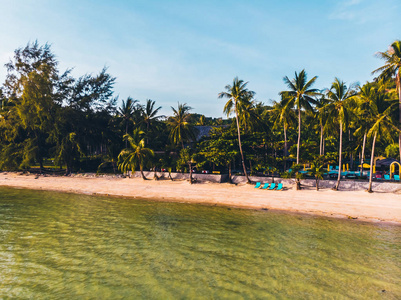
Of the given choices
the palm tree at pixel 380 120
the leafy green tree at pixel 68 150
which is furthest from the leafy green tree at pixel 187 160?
the palm tree at pixel 380 120

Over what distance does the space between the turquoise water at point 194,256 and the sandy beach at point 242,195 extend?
8.19 ft

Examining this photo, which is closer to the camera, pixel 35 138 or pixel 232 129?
pixel 232 129

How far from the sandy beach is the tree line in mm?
2460

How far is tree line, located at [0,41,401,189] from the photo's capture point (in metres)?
25.6

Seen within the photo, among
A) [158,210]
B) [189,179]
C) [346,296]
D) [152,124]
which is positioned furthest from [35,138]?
[346,296]

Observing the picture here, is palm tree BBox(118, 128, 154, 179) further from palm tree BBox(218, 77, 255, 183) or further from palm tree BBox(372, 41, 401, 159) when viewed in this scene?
palm tree BBox(372, 41, 401, 159)

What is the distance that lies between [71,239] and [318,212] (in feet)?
57.8

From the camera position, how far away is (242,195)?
991 inches

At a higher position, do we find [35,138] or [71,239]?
[35,138]

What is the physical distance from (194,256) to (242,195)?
45.7ft

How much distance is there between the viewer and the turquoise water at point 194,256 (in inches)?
358

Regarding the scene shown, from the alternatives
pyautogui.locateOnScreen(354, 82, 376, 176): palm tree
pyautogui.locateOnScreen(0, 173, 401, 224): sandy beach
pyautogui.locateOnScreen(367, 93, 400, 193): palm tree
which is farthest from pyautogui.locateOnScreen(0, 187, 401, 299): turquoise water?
pyautogui.locateOnScreen(354, 82, 376, 176): palm tree

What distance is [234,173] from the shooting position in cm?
3428

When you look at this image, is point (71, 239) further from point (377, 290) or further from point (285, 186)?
point (285, 186)
